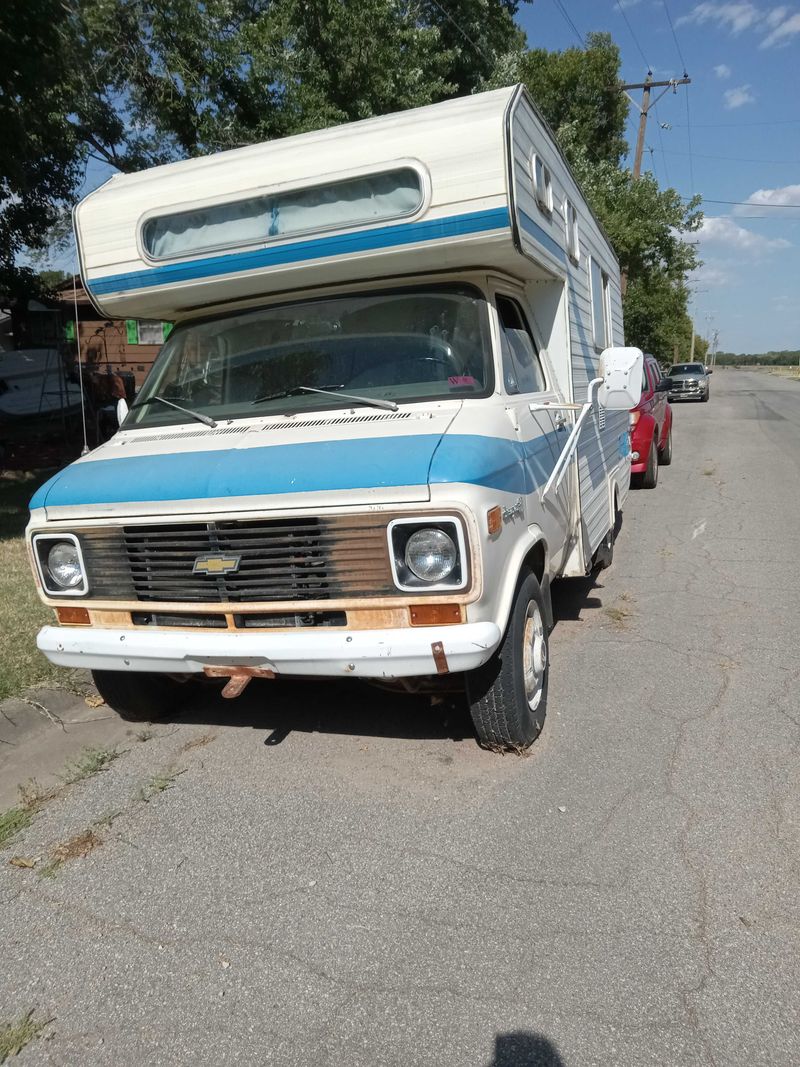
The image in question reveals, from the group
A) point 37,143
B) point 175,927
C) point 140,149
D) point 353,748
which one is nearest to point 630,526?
point 353,748

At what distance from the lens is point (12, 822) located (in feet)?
11.9

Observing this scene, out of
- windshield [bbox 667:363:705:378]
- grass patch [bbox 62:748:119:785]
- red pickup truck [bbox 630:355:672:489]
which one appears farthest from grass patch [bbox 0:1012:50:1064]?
windshield [bbox 667:363:705:378]

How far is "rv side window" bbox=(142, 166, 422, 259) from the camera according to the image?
3953 mm

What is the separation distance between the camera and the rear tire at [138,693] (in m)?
4.30

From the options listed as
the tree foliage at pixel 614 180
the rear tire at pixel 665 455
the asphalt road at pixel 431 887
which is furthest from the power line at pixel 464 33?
the asphalt road at pixel 431 887

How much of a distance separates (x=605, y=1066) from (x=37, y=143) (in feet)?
41.1

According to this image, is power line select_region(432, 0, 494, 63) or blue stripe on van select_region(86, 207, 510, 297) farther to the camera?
power line select_region(432, 0, 494, 63)

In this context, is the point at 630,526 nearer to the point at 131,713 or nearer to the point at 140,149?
the point at 131,713

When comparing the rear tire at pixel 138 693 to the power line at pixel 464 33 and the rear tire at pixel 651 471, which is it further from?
the power line at pixel 464 33

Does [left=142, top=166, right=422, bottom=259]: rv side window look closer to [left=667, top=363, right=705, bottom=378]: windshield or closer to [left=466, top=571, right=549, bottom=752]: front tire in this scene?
[left=466, top=571, right=549, bottom=752]: front tire

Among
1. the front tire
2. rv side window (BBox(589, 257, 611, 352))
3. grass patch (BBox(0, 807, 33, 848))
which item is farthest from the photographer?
rv side window (BBox(589, 257, 611, 352))

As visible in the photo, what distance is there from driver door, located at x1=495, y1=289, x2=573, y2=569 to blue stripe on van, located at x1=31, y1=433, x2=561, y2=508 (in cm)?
19

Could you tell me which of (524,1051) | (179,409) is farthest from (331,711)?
(524,1051)

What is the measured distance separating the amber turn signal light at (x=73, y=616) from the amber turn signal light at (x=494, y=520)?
185cm
